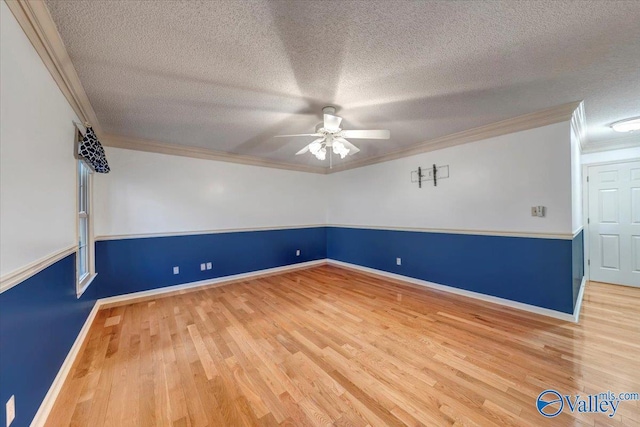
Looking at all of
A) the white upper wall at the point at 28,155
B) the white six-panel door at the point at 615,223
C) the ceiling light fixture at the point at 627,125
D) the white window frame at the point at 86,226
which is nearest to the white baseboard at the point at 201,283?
the white window frame at the point at 86,226

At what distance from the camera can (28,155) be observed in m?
1.36

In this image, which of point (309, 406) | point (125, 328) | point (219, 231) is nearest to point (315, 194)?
point (219, 231)

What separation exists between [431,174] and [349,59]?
2.66 meters

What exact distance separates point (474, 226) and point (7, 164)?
4.33m

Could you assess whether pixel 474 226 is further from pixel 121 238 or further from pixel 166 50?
pixel 121 238

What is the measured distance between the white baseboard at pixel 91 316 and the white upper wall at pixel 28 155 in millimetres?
931

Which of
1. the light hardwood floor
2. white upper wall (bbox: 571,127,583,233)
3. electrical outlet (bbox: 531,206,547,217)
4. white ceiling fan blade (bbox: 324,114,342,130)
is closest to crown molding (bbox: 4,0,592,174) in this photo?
white upper wall (bbox: 571,127,583,233)

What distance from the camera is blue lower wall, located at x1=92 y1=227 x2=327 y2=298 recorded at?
3.31 meters

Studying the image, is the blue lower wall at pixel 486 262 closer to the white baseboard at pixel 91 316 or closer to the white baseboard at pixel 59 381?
the white baseboard at pixel 91 316

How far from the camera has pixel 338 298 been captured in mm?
3449

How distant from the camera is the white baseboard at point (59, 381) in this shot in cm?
144

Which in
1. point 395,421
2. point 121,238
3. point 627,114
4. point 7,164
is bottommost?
point 395,421

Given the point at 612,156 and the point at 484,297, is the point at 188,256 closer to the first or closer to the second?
the point at 484,297
